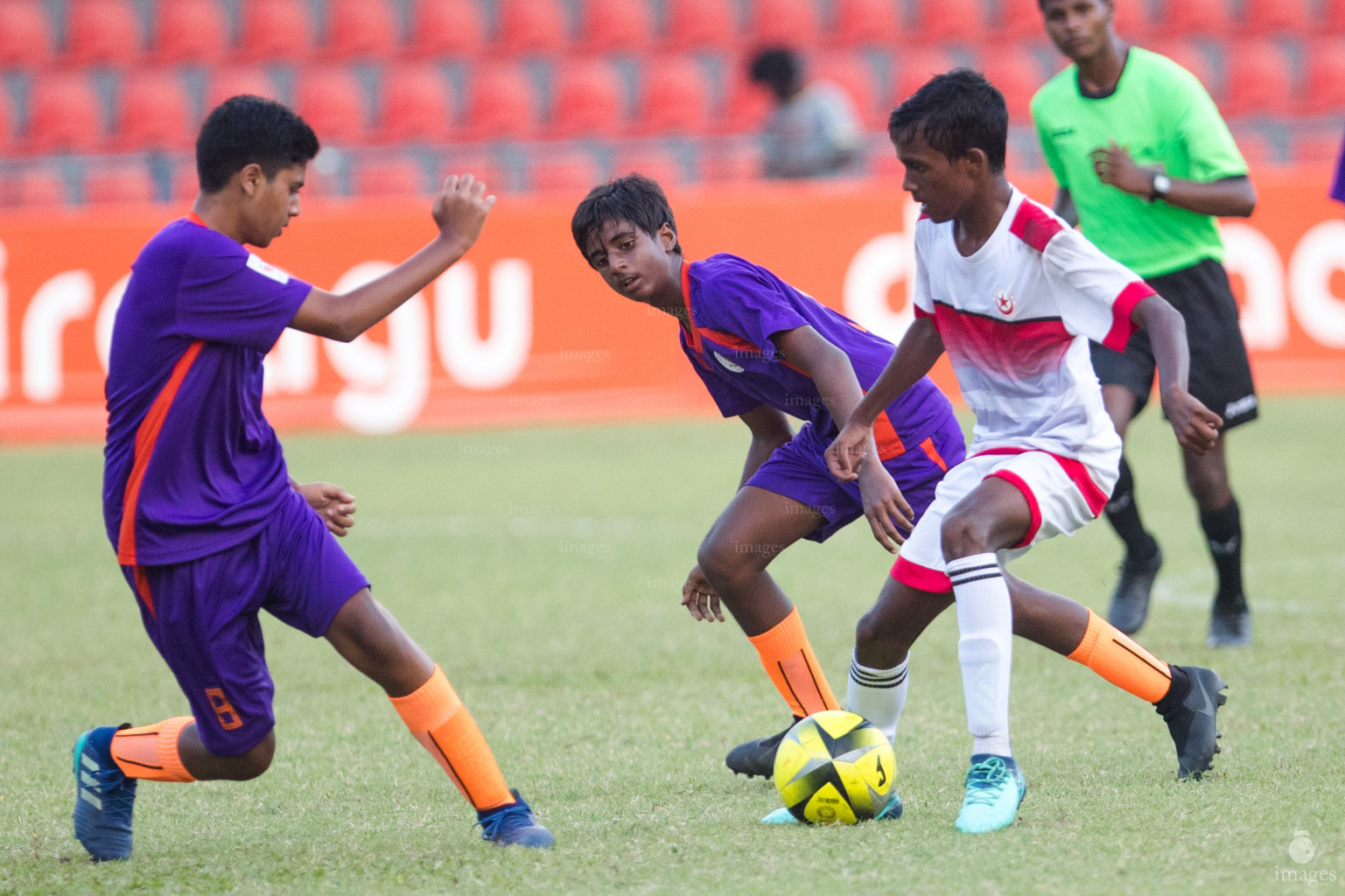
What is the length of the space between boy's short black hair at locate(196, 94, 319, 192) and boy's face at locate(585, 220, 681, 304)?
816 mm

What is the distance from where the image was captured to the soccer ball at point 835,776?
11.5 ft

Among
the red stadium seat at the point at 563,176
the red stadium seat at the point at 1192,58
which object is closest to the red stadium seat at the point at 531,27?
the red stadium seat at the point at 563,176

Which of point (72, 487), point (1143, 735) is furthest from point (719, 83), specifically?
point (1143, 735)

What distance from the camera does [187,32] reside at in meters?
16.1

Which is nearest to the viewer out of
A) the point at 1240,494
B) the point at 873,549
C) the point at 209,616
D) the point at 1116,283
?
the point at 209,616

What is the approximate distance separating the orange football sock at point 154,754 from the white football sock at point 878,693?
1.57m

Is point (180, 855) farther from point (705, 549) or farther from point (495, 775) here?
point (705, 549)

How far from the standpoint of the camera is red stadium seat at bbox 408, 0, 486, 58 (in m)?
16.3

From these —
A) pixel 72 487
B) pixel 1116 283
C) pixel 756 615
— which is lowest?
pixel 72 487

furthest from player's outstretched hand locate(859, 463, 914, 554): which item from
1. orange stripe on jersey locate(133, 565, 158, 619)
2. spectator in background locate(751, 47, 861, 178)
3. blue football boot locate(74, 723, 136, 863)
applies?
spectator in background locate(751, 47, 861, 178)

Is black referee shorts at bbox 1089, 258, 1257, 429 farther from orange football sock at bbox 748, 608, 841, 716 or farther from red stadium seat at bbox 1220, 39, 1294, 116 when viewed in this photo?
red stadium seat at bbox 1220, 39, 1294, 116

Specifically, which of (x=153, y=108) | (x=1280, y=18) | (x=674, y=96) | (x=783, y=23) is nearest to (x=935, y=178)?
(x=674, y=96)

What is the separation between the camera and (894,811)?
355 centimetres

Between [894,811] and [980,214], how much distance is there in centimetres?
137
